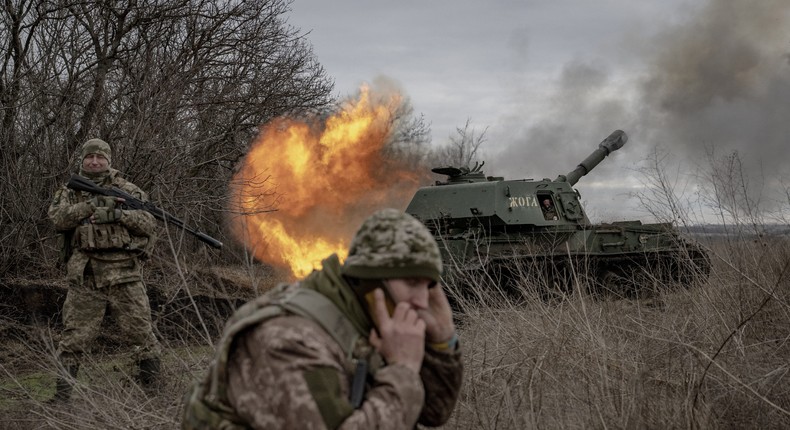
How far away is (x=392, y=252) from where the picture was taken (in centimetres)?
205

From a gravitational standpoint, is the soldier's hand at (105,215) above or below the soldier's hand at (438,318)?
above

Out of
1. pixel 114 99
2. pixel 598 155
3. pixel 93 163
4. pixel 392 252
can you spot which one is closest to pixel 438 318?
pixel 392 252

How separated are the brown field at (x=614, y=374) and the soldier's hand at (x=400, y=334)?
1.13 meters

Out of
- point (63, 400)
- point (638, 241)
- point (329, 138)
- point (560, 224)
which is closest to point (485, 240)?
point (560, 224)

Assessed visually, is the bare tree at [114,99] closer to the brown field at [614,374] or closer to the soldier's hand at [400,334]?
the brown field at [614,374]

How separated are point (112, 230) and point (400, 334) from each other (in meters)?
4.28

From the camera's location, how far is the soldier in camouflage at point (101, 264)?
5.62 m

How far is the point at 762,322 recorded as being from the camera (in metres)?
4.97

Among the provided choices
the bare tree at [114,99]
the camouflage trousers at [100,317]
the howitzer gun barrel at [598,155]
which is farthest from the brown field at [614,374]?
the howitzer gun barrel at [598,155]

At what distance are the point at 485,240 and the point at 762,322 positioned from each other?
575 centimetres

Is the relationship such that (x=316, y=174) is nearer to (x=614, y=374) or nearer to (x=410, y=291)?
(x=614, y=374)

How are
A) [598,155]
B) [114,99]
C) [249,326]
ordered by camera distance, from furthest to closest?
[598,155] → [114,99] → [249,326]

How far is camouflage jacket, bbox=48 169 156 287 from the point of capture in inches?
222

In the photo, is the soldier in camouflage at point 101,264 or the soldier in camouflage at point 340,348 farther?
the soldier in camouflage at point 101,264
